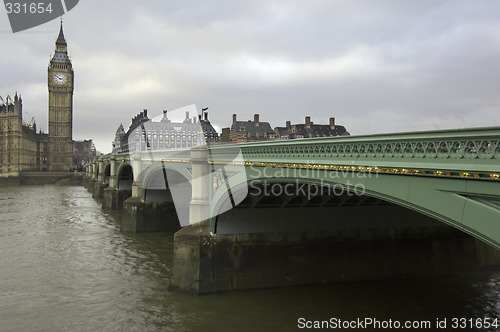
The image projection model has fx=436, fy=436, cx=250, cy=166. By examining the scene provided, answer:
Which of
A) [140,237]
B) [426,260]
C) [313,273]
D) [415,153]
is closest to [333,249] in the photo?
[313,273]

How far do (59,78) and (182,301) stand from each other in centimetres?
12994

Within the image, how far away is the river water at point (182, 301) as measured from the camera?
14.4m

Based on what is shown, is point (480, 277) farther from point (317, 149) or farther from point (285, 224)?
point (317, 149)

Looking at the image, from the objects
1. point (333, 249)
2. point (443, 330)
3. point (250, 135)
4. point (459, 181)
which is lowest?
point (443, 330)

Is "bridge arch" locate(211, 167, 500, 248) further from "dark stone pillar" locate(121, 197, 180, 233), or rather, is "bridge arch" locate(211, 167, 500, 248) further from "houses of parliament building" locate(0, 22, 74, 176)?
"houses of parliament building" locate(0, 22, 74, 176)

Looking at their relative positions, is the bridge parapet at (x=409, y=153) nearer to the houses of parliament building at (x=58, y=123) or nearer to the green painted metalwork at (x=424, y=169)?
the green painted metalwork at (x=424, y=169)

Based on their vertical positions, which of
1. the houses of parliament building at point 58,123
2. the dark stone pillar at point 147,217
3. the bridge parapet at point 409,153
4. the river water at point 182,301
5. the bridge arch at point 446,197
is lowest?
the river water at point 182,301

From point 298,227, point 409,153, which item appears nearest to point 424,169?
point 409,153

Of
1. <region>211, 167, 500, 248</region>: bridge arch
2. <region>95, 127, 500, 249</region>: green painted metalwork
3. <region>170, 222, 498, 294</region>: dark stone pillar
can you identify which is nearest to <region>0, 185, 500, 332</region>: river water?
<region>170, 222, 498, 294</region>: dark stone pillar

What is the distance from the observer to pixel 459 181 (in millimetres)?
6969

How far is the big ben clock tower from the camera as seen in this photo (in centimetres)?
12938

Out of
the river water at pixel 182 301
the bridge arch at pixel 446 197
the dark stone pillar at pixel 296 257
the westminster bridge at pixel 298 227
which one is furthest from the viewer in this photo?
the dark stone pillar at pixel 296 257

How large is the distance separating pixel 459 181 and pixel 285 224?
1111 centimetres

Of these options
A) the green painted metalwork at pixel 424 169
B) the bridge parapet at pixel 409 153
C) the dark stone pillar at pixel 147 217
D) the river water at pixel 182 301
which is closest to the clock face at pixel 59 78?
the dark stone pillar at pixel 147 217
